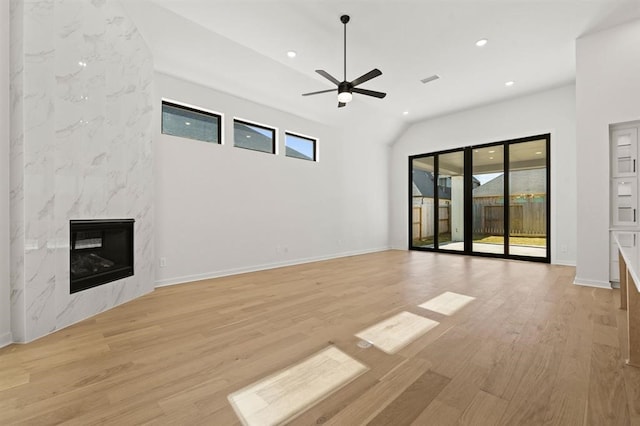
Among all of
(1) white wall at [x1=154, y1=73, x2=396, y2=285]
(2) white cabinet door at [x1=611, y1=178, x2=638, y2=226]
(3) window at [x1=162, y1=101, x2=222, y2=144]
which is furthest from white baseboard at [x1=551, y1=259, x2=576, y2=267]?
(3) window at [x1=162, y1=101, x2=222, y2=144]

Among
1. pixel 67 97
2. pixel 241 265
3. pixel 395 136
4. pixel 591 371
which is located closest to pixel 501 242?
pixel 395 136

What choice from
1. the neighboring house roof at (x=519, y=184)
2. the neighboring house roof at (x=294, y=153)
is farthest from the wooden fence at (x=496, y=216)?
the neighboring house roof at (x=294, y=153)

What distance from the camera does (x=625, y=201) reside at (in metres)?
3.68

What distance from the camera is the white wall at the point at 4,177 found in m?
2.08

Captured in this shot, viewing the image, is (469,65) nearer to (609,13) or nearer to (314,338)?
(609,13)

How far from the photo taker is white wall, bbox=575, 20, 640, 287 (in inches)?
142

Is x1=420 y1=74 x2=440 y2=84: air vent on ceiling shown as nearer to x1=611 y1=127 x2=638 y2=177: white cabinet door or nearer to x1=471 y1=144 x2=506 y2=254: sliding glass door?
x1=471 y1=144 x2=506 y2=254: sliding glass door

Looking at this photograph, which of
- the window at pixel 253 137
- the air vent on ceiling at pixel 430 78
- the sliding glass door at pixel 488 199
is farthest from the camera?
the sliding glass door at pixel 488 199

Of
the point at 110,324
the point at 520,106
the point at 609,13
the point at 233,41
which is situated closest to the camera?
the point at 110,324

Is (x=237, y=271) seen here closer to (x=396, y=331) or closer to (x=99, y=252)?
(x=99, y=252)

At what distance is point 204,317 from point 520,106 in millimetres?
7031

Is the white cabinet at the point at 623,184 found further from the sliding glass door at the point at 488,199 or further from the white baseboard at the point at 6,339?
the white baseboard at the point at 6,339

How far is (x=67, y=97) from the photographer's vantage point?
2523mm

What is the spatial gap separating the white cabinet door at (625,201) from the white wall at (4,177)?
6608 mm
